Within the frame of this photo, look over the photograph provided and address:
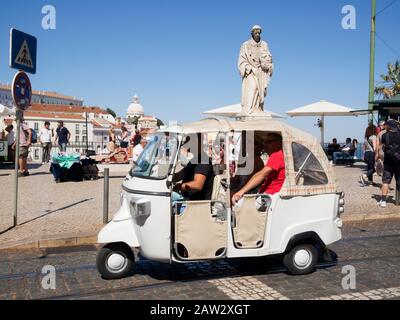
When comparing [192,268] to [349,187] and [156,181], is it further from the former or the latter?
[349,187]

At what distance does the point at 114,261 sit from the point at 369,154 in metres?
9.73

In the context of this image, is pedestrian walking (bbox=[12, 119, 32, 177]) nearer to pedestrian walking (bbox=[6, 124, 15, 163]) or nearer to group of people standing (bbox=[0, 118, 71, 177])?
group of people standing (bbox=[0, 118, 71, 177])

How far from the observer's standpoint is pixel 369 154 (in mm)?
12734

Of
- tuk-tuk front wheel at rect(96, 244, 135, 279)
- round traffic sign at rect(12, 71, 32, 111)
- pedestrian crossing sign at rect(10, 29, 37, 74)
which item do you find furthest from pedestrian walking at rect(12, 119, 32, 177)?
tuk-tuk front wheel at rect(96, 244, 135, 279)

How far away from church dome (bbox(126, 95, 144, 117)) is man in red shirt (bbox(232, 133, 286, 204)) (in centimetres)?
11338

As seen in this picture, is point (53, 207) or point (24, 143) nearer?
point (53, 207)

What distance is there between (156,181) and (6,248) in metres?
3.02

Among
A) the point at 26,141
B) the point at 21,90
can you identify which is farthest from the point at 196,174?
the point at 26,141

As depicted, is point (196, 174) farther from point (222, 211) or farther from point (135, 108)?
point (135, 108)

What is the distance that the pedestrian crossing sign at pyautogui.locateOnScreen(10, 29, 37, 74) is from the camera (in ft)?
23.5

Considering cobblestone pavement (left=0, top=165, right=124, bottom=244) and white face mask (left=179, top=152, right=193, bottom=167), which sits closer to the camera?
white face mask (left=179, top=152, right=193, bottom=167)

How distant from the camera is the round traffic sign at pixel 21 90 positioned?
24.3 feet

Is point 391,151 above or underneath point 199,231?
above

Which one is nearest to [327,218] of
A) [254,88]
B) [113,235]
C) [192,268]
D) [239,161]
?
[239,161]
